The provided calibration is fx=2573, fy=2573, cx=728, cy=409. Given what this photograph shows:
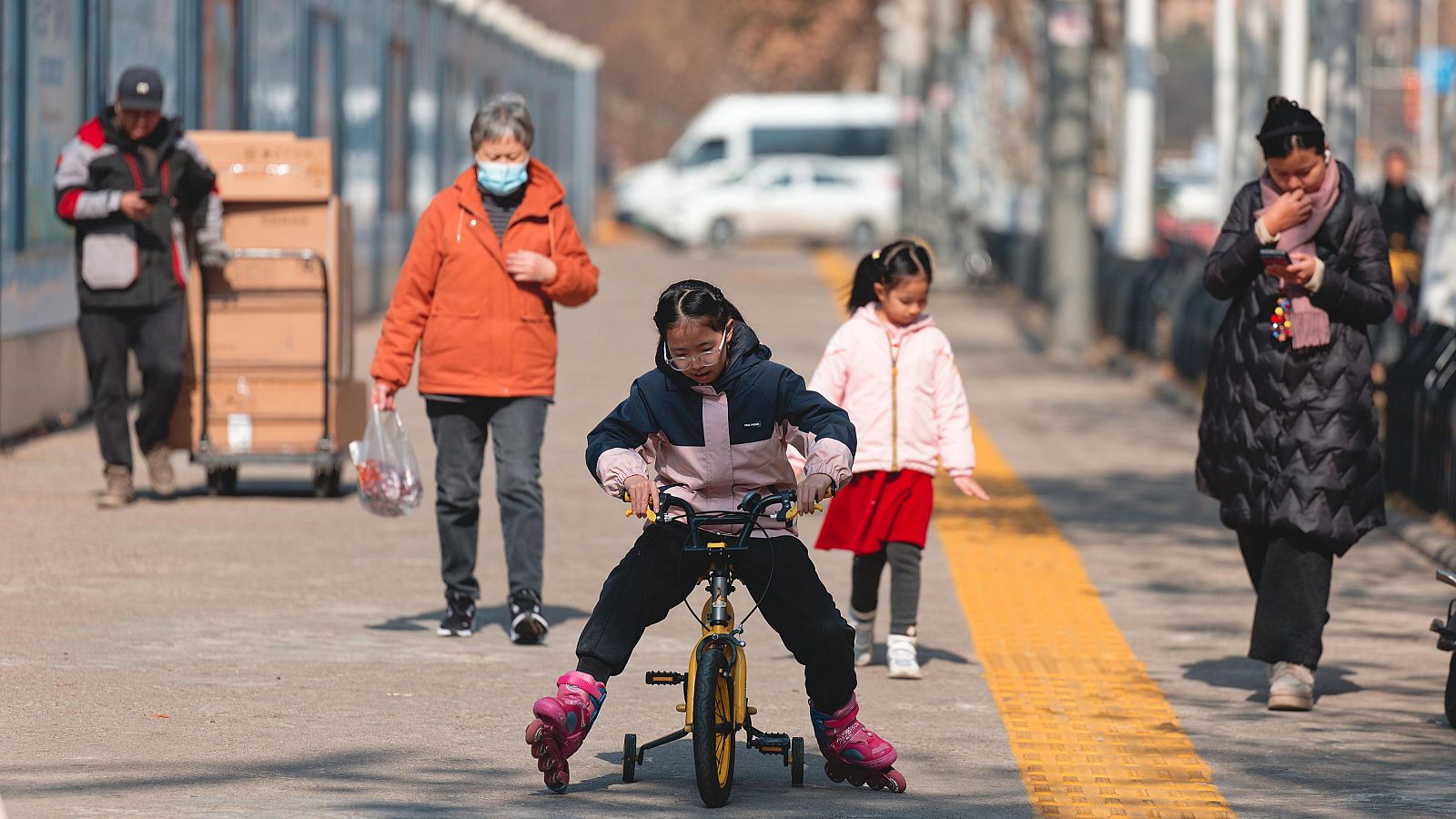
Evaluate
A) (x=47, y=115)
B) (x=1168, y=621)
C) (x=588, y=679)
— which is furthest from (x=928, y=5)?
(x=588, y=679)

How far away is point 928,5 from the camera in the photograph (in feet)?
140

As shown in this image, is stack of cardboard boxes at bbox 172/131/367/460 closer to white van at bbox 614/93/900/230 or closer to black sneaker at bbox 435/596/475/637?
black sneaker at bbox 435/596/475/637

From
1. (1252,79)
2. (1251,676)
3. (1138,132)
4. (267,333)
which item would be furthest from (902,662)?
(1138,132)

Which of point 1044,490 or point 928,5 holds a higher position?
point 928,5

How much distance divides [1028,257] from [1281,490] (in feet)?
73.0

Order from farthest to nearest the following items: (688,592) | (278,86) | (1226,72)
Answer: (1226,72) < (278,86) < (688,592)

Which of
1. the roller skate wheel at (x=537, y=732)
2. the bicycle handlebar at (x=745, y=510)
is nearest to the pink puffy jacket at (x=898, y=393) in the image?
the bicycle handlebar at (x=745, y=510)

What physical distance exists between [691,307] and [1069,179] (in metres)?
16.9

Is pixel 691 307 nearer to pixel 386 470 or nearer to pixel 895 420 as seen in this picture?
pixel 895 420

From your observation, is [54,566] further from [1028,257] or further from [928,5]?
[928,5]

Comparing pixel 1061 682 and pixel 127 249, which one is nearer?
pixel 1061 682

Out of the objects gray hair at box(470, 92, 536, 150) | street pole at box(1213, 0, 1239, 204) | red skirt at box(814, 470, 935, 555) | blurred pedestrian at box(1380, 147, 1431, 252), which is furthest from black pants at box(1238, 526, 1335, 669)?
street pole at box(1213, 0, 1239, 204)

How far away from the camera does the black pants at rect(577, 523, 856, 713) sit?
627 cm

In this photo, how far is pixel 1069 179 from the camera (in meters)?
22.6
